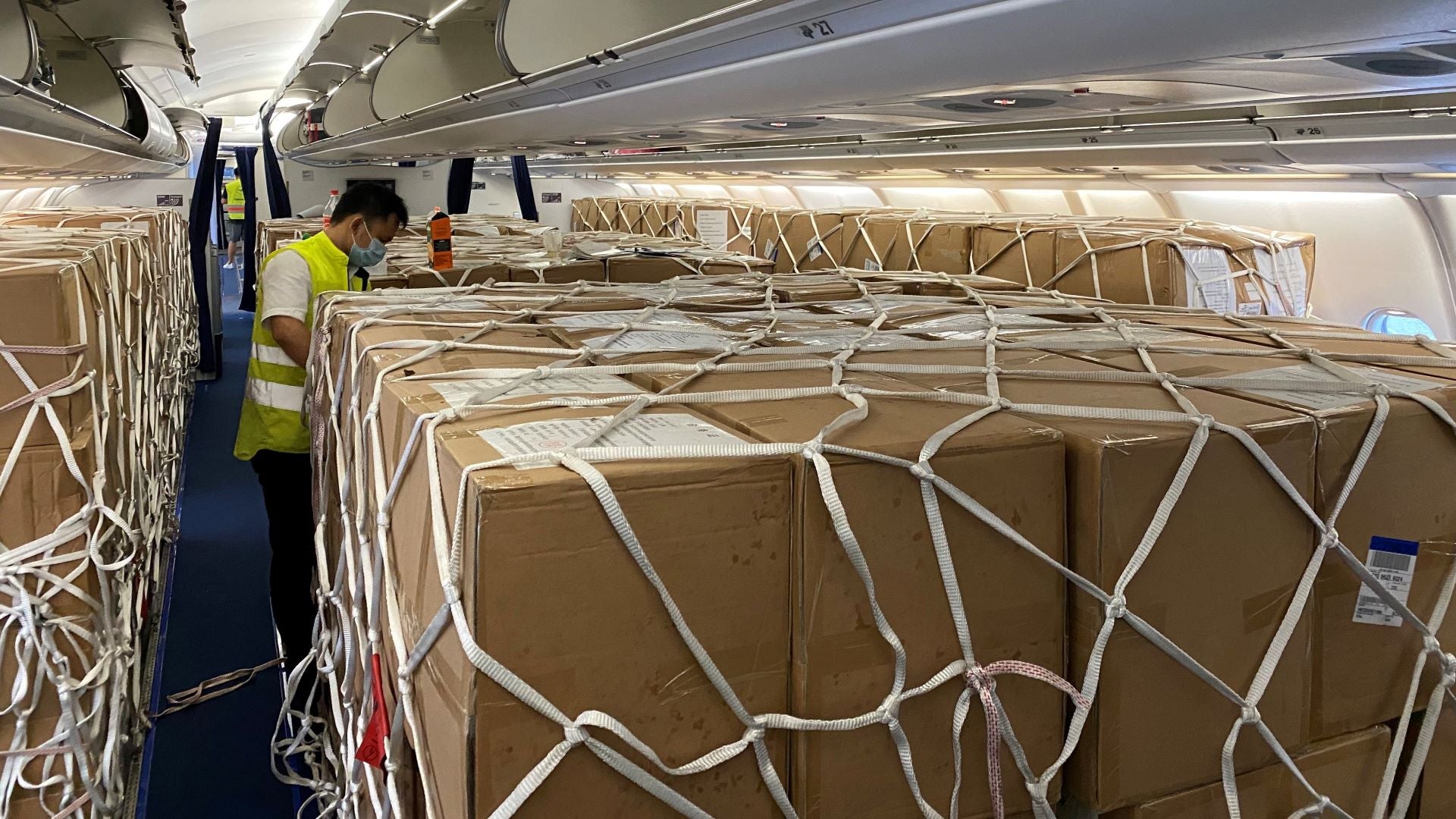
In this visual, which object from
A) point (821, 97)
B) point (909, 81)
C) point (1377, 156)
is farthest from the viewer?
point (1377, 156)

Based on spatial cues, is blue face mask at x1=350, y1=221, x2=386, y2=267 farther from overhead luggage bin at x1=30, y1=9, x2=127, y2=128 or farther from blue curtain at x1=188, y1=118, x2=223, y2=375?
blue curtain at x1=188, y1=118, x2=223, y2=375

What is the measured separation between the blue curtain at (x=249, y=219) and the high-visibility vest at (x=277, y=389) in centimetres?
915

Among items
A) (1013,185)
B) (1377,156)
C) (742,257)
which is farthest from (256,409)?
(1013,185)

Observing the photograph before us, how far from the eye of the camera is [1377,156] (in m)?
4.38

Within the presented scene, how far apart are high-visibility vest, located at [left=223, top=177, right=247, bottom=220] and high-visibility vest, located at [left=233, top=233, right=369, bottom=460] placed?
57.0 ft

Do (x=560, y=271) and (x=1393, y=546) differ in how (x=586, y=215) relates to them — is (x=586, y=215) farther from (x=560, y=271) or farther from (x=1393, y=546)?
(x=1393, y=546)

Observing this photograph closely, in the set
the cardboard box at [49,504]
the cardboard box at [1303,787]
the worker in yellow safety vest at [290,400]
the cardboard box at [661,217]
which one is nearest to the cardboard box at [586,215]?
the cardboard box at [661,217]

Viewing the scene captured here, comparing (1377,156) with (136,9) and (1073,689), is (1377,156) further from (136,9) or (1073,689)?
(136,9)

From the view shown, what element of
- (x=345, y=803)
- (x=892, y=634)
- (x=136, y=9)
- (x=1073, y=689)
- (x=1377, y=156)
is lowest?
(x=345, y=803)

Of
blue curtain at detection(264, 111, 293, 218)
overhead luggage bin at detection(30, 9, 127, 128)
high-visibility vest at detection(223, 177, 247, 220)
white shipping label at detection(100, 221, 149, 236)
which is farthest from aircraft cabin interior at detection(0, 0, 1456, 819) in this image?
high-visibility vest at detection(223, 177, 247, 220)

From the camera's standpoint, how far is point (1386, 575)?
154 centimetres

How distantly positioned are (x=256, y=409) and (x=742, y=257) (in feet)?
7.66

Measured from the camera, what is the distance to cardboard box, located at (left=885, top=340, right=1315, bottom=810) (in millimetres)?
1278

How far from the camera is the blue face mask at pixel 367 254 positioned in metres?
3.75
